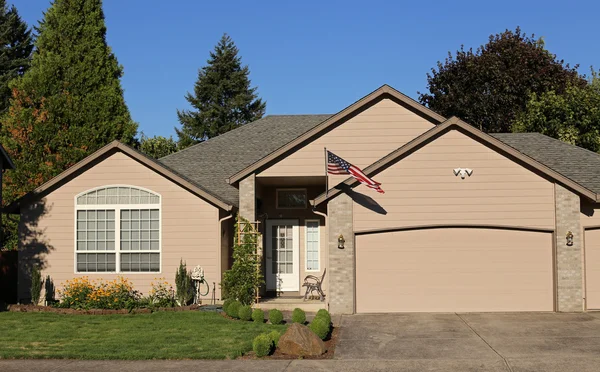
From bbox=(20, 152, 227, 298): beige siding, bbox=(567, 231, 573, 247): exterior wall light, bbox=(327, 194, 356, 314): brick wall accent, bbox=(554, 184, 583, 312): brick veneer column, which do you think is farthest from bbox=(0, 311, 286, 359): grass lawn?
bbox=(567, 231, 573, 247): exterior wall light

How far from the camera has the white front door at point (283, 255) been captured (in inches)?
853

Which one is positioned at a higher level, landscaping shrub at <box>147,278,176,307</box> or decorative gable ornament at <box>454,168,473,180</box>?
decorative gable ornament at <box>454,168,473,180</box>

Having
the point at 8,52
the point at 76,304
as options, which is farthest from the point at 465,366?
the point at 8,52

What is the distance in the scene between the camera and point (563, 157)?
2142 cm

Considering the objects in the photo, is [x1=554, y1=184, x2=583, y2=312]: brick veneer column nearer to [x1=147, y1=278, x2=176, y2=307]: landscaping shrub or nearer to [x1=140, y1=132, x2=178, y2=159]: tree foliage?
[x1=147, y1=278, x2=176, y2=307]: landscaping shrub

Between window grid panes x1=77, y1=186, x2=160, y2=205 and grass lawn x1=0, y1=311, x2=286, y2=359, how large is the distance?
3560 mm

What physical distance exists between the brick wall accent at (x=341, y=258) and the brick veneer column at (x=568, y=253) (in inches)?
204

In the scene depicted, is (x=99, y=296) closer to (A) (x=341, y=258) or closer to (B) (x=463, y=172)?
(A) (x=341, y=258)

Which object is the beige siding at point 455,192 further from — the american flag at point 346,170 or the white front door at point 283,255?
the white front door at point 283,255

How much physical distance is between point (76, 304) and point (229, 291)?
3.96m

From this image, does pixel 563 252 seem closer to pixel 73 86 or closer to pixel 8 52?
pixel 73 86

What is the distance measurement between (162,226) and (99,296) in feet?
8.52

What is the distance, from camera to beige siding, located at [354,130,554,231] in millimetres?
18141

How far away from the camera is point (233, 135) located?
25500 millimetres
